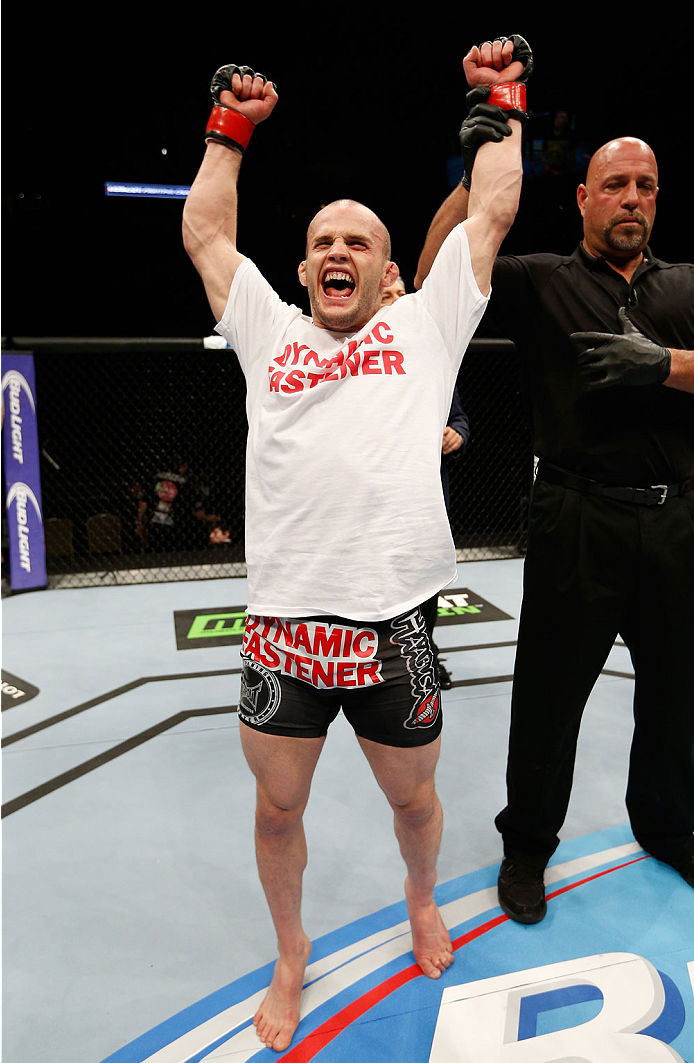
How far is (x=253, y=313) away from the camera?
48.7 inches

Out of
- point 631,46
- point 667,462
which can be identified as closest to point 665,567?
point 667,462

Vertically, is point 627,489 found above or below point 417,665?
above

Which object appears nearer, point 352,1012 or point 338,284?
point 338,284

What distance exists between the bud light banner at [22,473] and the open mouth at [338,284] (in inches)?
137

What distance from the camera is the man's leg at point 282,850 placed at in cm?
121

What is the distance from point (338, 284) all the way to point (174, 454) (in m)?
5.49

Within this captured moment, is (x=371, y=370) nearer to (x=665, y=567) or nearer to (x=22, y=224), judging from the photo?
(x=665, y=567)

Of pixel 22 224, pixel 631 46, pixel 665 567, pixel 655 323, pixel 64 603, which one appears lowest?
pixel 64 603

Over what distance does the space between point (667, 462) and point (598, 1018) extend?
1.08m

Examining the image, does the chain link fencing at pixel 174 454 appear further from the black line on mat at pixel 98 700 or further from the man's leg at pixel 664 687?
the man's leg at pixel 664 687

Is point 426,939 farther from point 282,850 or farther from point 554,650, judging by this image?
point 554,650

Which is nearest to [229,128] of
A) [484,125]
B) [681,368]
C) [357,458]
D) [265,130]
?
[484,125]

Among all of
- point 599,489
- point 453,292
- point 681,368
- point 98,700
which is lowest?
point 98,700

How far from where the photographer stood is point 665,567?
148 centimetres
